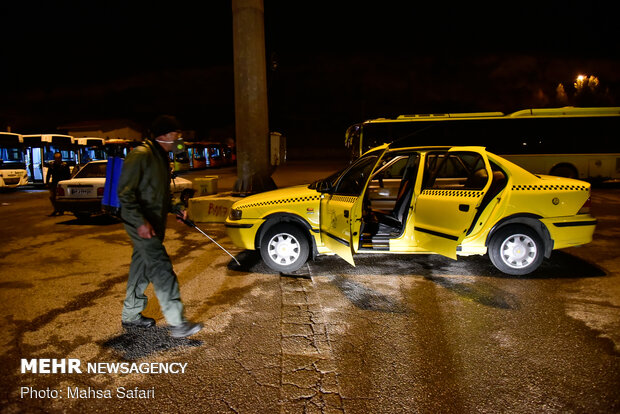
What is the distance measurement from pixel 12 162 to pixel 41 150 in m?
1.59

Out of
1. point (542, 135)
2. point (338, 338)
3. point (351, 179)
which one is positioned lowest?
point (338, 338)

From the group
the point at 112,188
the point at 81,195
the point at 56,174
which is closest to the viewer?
the point at 112,188

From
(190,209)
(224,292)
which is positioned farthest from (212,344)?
(190,209)

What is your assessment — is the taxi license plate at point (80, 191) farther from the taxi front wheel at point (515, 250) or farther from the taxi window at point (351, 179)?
the taxi front wheel at point (515, 250)

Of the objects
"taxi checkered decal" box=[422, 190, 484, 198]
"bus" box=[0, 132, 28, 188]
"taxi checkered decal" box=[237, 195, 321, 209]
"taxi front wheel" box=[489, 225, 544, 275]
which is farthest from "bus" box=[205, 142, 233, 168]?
"taxi front wheel" box=[489, 225, 544, 275]

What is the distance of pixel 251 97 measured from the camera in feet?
33.1

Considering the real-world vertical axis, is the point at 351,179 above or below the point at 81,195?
above

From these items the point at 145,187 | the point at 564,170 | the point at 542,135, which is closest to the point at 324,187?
the point at 145,187

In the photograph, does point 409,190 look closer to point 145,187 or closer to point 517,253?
point 517,253

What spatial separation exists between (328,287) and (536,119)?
15.2 meters

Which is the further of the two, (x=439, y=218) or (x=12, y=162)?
(x=12, y=162)

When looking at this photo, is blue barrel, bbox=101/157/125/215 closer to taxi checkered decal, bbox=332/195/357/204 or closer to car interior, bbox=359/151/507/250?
taxi checkered decal, bbox=332/195/357/204

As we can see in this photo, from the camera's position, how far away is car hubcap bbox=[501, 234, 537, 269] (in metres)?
5.10

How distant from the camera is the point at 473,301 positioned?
4301 millimetres
